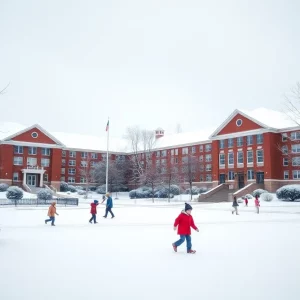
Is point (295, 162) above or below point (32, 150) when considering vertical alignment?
below

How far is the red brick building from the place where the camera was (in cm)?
5569

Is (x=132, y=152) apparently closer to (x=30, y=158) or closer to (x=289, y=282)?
(x=30, y=158)

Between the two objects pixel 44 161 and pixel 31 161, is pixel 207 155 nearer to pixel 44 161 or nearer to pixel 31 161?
pixel 44 161

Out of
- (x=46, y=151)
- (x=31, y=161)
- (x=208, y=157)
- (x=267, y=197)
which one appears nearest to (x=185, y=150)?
(x=208, y=157)

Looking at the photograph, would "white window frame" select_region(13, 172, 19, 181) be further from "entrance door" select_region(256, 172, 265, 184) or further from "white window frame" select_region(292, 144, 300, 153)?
"white window frame" select_region(292, 144, 300, 153)

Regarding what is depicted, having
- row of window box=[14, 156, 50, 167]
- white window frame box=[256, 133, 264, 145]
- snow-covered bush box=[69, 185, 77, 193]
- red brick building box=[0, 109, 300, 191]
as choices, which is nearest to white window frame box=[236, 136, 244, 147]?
red brick building box=[0, 109, 300, 191]

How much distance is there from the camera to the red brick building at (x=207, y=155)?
55.7 m

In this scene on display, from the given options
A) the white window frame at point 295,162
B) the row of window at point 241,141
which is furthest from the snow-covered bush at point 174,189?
the white window frame at point 295,162

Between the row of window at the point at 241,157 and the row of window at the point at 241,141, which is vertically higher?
the row of window at the point at 241,141

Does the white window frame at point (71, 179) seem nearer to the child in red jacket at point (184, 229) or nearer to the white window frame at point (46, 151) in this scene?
the white window frame at point (46, 151)

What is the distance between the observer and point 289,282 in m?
7.56

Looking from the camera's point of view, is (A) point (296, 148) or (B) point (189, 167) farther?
(B) point (189, 167)

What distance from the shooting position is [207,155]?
68375 mm

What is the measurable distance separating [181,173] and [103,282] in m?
60.6
